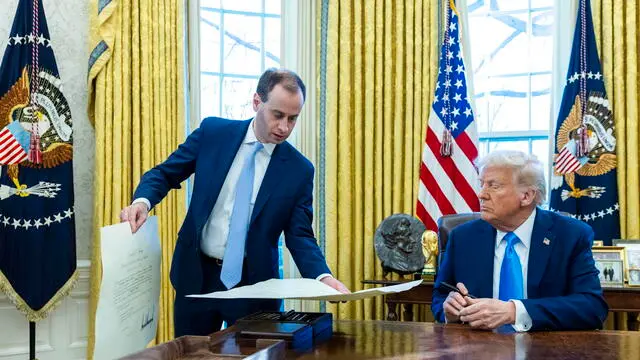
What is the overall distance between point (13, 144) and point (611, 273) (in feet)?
11.7

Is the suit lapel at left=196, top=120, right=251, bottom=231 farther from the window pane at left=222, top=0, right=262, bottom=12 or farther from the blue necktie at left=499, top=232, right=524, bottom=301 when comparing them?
the window pane at left=222, top=0, right=262, bottom=12

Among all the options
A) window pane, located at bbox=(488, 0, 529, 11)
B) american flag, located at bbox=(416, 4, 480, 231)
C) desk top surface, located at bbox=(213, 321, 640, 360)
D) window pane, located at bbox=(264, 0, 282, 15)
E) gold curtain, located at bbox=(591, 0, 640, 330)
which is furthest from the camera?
window pane, located at bbox=(264, 0, 282, 15)

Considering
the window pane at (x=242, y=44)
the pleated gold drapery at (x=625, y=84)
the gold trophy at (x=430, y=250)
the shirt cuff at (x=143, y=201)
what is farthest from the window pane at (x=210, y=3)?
the shirt cuff at (x=143, y=201)

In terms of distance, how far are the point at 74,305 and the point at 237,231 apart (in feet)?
→ 8.55

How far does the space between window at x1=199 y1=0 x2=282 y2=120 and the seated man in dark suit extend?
9.74ft

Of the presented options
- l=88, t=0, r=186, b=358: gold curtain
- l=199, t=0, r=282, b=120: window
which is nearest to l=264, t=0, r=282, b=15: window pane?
l=199, t=0, r=282, b=120: window

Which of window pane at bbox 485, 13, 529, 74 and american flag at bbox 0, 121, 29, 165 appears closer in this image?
american flag at bbox 0, 121, 29, 165

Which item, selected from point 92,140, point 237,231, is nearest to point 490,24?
point 92,140

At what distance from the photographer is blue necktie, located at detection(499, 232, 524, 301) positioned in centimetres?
222

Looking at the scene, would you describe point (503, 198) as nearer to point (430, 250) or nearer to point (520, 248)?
point (520, 248)

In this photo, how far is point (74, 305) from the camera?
14.4 feet

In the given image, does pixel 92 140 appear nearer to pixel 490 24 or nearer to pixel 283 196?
pixel 283 196

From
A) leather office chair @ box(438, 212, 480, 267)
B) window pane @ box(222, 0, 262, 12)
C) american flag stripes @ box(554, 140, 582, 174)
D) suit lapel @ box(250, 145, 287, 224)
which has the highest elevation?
window pane @ box(222, 0, 262, 12)

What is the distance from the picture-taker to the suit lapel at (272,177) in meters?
2.33
